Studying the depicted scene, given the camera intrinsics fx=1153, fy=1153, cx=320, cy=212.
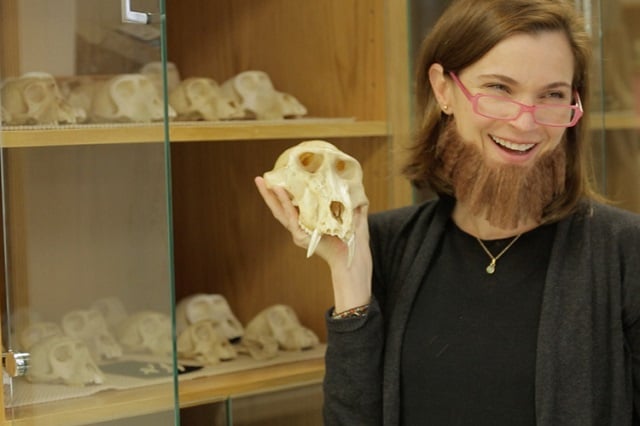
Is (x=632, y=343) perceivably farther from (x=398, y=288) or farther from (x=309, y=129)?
(x=309, y=129)

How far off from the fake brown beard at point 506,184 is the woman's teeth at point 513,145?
0.03 m

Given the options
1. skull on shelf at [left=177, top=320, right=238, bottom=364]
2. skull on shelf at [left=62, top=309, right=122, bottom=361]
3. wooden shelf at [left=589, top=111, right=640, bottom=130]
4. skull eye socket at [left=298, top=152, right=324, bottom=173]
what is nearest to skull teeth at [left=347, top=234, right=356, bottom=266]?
skull eye socket at [left=298, top=152, right=324, bottom=173]

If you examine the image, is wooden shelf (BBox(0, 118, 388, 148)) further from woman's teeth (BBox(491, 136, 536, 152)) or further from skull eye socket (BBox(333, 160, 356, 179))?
woman's teeth (BBox(491, 136, 536, 152))

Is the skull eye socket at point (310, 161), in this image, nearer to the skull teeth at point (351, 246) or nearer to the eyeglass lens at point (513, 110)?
the skull teeth at point (351, 246)

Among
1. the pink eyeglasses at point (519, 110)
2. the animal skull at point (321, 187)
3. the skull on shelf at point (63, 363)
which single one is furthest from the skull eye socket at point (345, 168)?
the skull on shelf at point (63, 363)

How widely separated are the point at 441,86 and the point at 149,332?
581mm

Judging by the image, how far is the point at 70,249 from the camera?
66.9 inches

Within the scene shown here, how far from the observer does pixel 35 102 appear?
5.52 ft

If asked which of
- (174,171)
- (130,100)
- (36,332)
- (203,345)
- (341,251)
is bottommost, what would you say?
(203,345)

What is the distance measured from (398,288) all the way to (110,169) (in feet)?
1.57

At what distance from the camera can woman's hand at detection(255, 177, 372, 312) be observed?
168 cm

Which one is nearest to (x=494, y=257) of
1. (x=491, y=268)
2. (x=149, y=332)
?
(x=491, y=268)

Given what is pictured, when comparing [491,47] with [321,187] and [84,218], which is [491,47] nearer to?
[321,187]

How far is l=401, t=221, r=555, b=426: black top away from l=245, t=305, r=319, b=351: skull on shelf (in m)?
0.57
